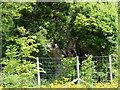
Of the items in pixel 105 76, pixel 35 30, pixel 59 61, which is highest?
pixel 35 30

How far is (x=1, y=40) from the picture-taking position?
14.0 ft

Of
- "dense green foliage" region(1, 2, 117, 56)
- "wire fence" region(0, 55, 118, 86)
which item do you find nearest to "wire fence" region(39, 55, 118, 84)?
"wire fence" region(0, 55, 118, 86)

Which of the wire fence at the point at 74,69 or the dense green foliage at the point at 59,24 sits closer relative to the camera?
the wire fence at the point at 74,69

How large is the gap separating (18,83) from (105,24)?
2.46 m

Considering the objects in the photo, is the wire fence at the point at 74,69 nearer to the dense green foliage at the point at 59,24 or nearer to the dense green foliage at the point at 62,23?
the dense green foliage at the point at 59,24

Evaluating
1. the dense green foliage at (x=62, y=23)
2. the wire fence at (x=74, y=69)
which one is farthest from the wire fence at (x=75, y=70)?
the dense green foliage at (x=62, y=23)

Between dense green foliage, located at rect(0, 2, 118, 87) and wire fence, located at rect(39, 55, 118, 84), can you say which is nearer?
wire fence, located at rect(39, 55, 118, 84)

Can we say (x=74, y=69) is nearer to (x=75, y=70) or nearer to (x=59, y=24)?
(x=75, y=70)

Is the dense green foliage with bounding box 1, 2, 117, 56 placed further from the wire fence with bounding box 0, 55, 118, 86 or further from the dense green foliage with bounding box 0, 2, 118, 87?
the wire fence with bounding box 0, 55, 118, 86

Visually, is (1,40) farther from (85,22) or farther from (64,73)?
(85,22)

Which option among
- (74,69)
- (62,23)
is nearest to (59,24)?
(62,23)

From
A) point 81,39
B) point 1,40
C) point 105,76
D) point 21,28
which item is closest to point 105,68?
point 105,76

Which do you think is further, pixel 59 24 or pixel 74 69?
pixel 59 24

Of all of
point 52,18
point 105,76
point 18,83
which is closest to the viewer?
point 18,83
